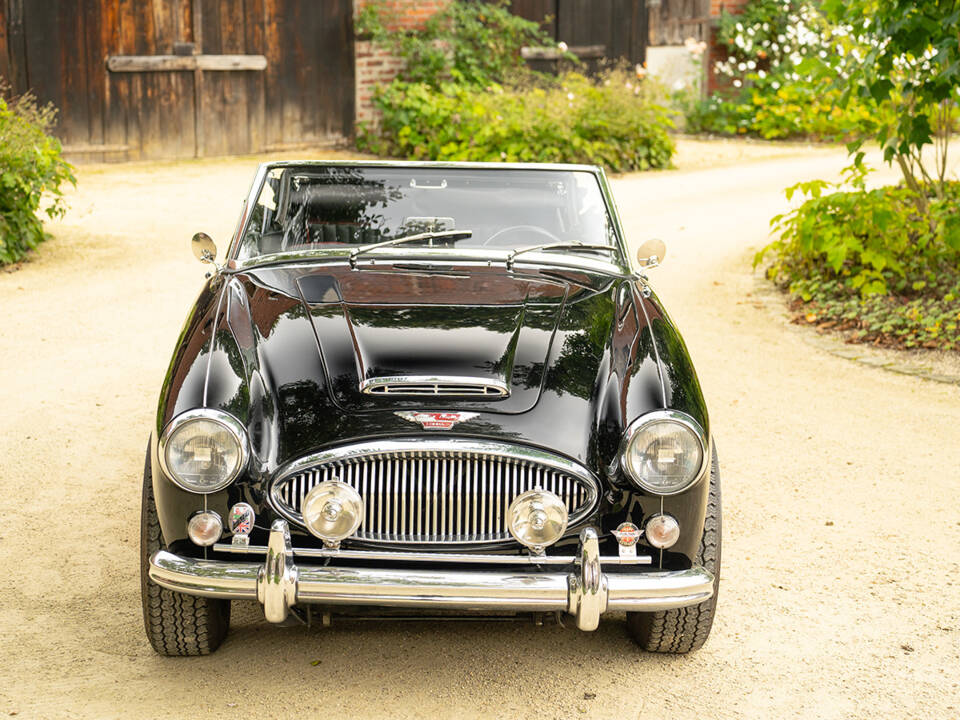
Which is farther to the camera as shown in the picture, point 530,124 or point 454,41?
point 454,41

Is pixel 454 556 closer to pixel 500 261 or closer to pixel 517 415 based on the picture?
pixel 517 415

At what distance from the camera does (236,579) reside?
304cm

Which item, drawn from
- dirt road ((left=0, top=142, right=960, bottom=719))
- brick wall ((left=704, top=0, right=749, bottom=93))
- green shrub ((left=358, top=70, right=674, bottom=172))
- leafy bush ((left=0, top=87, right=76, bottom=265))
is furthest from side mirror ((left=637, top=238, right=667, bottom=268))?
brick wall ((left=704, top=0, right=749, bottom=93))

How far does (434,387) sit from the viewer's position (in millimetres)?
3297

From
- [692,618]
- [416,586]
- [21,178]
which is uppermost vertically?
[21,178]

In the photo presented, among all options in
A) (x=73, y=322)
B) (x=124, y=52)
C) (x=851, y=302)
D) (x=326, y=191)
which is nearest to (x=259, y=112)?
(x=124, y=52)

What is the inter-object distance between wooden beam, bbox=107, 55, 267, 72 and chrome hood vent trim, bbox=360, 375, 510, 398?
39.4 ft

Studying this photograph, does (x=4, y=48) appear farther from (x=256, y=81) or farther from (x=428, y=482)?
(x=428, y=482)

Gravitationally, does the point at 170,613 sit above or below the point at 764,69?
below

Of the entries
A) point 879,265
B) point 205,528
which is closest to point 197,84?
point 879,265

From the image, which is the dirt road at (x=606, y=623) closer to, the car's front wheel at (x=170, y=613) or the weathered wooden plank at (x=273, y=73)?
the car's front wheel at (x=170, y=613)

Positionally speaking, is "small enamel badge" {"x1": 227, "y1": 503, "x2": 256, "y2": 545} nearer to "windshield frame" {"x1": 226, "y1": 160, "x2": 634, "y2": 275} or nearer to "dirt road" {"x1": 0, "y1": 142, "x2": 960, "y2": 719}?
"dirt road" {"x1": 0, "y1": 142, "x2": 960, "y2": 719}

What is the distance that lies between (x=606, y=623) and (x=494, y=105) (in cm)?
1139

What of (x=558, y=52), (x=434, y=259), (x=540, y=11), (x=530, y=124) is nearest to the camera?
(x=434, y=259)
